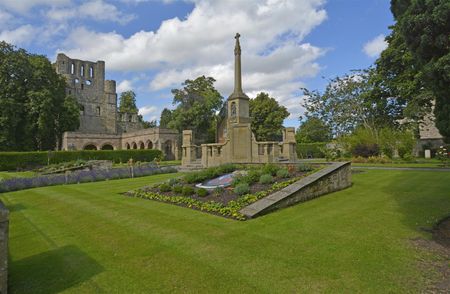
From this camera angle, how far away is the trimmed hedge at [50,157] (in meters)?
28.8

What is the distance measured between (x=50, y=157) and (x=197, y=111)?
71.4 ft

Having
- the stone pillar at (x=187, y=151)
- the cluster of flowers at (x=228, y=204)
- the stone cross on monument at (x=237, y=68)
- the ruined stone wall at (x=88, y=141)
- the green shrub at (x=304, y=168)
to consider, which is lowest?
the cluster of flowers at (x=228, y=204)

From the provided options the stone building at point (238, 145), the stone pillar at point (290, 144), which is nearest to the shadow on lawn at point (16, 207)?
the stone building at point (238, 145)

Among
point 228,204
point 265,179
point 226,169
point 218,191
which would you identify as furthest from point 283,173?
point 226,169

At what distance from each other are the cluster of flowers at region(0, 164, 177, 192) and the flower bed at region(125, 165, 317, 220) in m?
6.68

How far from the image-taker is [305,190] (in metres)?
8.16

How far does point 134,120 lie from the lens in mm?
64812

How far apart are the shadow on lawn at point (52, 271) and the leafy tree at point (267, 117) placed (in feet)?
140

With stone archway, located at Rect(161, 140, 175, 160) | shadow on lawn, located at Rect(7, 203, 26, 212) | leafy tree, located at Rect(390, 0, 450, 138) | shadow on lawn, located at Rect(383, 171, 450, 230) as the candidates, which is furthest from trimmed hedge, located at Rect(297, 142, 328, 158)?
leafy tree, located at Rect(390, 0, 450, 138)

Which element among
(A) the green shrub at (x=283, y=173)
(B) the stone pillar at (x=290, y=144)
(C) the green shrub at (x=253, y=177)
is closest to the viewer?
(C) the green shrub at (x=253, y=177)

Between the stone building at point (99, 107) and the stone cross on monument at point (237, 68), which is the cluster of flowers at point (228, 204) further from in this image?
the stone building at point (99, 107)

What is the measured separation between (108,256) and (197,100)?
147ft

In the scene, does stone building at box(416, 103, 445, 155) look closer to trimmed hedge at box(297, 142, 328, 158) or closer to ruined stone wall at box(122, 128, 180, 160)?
trimmed hedge at box(297, 142, 328, 158)

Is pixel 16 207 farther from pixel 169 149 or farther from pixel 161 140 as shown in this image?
pixel 169 149
